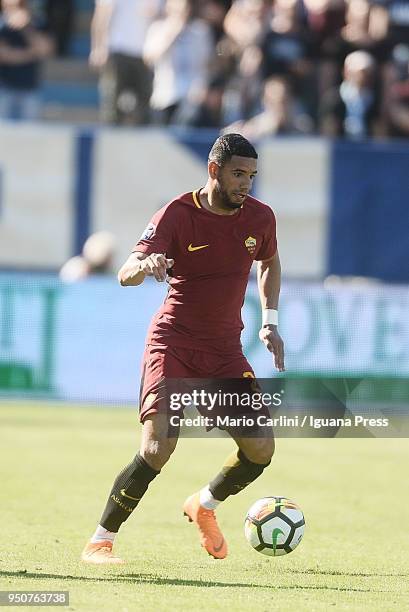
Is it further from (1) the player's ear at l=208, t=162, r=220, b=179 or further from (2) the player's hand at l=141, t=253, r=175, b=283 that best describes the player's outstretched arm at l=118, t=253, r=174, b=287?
(1) the player's ear at l=208, t=162, r=220, b=179

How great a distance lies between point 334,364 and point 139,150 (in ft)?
13.4

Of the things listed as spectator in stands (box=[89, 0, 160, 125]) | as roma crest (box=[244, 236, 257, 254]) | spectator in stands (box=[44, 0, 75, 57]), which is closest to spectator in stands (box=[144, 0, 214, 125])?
spectator in stands (box=[89, 0, 160, 125])

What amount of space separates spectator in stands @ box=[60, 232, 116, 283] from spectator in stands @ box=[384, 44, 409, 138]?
14.0 ft

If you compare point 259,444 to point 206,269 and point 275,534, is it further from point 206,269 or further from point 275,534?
point 206,269

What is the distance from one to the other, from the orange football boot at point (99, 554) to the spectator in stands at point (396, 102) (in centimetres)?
1068

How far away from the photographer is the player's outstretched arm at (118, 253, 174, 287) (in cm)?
667

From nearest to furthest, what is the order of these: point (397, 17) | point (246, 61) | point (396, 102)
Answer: point (396, 102)
point (246, 61)
point (397, 17)

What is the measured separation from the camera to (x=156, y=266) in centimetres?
669

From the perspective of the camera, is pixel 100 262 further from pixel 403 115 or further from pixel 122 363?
pixel 403 115

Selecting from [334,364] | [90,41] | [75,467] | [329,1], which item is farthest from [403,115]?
[75,467]

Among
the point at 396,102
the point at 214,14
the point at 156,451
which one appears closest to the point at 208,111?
→ the point at 214,14

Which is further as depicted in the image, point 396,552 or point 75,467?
point 75,467

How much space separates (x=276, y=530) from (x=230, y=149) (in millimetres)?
2217

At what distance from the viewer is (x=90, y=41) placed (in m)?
20.8
